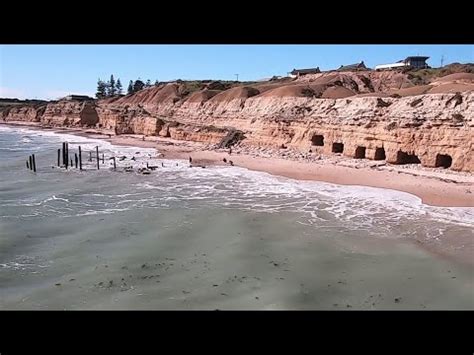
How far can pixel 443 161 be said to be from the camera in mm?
23609

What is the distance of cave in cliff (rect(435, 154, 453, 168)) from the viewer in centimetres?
2338

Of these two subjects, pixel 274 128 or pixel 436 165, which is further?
pixel 274 128

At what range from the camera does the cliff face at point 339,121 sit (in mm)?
22984

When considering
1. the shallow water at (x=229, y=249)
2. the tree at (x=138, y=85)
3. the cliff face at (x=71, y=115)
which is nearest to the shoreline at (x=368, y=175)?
the shallow water at (x=229, y=249)

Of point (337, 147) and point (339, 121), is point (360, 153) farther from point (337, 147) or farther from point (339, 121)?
point (339, 121)

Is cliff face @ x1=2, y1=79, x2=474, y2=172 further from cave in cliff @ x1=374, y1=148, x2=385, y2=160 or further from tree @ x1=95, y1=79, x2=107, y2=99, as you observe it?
tree @ x1=95, y1=79, x2=107, y2=99

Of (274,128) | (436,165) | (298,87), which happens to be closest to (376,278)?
(436,165)

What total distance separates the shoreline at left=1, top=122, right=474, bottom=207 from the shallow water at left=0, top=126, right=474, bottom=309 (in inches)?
48.0

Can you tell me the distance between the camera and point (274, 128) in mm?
36312

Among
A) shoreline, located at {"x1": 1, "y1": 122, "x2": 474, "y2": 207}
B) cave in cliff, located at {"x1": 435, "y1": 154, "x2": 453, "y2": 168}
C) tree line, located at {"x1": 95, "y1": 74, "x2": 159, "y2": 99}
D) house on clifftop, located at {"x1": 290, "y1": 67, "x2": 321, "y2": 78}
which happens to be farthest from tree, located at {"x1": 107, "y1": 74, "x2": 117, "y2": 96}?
cave in cliff, located at {"x1": 435, "y1": 154, "x2": 453, "y2": 168}
